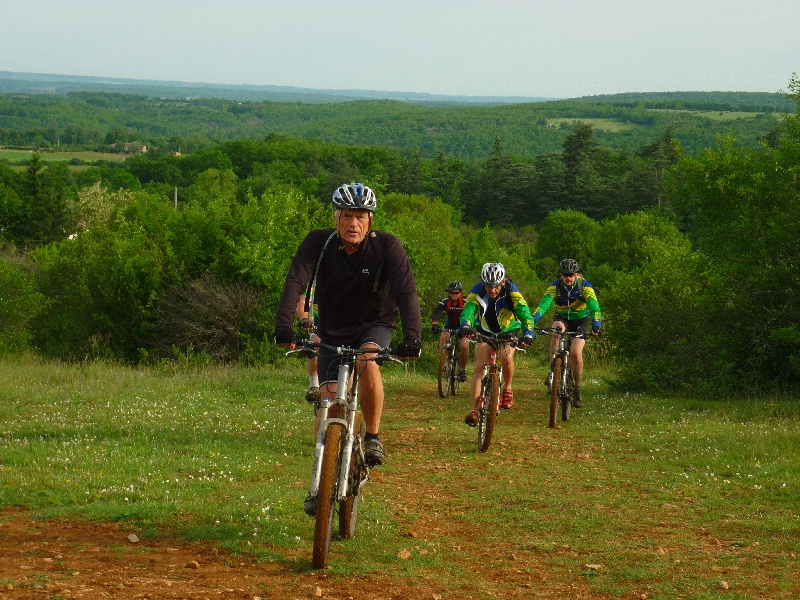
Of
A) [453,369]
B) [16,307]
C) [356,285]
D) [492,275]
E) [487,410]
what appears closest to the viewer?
[356,285]

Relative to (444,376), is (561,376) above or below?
above

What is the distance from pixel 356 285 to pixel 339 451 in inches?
44.9

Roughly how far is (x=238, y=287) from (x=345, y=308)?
2133 centimetres

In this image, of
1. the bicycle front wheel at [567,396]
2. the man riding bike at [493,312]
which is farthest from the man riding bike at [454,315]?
the man riding bike at [493,312]

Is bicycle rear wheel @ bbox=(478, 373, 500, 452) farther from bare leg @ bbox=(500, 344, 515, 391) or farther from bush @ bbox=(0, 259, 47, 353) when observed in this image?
bush @ bbox=(0, 259, 47, 353)

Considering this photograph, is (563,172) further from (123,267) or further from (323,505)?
(323,505)

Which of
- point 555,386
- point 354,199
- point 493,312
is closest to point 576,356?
point 555,386

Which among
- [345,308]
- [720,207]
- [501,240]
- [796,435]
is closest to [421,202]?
[501,240]

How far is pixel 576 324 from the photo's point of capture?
46.3 feet

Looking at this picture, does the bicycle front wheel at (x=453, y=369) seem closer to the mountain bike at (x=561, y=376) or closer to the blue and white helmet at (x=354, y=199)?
the mountain bike at (x=561, y=376)

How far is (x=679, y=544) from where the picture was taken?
741cm

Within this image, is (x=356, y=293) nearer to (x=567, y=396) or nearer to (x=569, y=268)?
(x=569, y=268)

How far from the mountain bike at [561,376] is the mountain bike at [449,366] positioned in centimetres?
323

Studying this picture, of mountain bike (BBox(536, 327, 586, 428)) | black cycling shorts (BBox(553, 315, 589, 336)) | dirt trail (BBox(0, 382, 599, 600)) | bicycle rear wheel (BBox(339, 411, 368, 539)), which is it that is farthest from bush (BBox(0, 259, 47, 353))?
bicycle rear wheel (BBox(339, 411, 368, 539))
